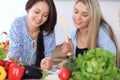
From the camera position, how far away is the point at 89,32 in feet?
5.11

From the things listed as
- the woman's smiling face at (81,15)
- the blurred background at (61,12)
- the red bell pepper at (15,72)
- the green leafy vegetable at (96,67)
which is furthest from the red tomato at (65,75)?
the blurred background at (61,12)

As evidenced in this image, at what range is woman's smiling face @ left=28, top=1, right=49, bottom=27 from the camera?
150 centimetres

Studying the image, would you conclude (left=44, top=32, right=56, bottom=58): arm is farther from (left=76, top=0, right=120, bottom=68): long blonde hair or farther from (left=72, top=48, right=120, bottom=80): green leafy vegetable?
(left=72, top=48, right=120, bottom=80): green leafy vegetable

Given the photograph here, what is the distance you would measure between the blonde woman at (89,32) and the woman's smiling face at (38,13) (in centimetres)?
18

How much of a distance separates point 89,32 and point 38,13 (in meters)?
0.30

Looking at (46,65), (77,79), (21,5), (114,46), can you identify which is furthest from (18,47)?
(77,79)

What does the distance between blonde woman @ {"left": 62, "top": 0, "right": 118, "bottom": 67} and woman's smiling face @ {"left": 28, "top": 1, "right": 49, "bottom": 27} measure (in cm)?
18

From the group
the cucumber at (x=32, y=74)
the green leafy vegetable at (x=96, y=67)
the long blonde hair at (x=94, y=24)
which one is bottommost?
the cucumber at (x=32, y=74)

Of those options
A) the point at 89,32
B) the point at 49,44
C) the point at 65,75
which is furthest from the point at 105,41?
the point at 65,75

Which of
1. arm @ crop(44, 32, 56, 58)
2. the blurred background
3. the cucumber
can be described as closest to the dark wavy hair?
arm @ crop(44, 32, 56, 58)

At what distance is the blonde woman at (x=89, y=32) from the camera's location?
1.52 metres

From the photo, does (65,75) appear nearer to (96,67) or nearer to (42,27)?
(96,67)

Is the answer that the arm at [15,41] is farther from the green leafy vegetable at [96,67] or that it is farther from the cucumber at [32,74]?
the green leafy vegetable at [96,67]

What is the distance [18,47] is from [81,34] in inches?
14.3
